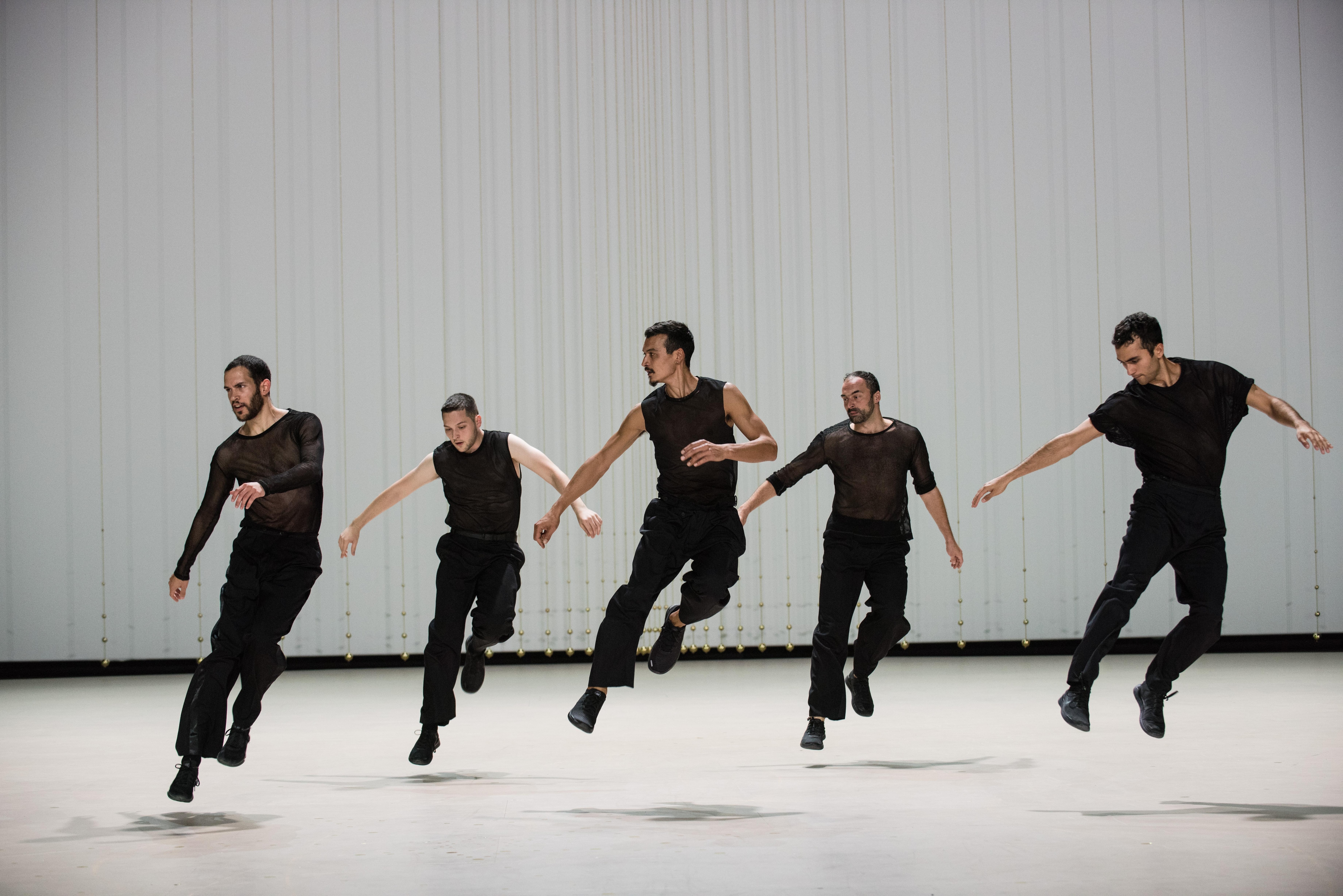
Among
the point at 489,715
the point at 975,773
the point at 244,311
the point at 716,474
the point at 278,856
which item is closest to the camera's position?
the point at 278,856

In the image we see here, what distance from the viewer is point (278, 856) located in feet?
11.3

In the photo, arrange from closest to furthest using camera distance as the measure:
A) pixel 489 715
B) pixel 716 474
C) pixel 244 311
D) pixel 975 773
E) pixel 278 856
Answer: pixel 278 856 < pixel 975 773 < pixel 716 474 < pixel 489 715 < pixel 244 311

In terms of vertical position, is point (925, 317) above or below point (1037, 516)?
above

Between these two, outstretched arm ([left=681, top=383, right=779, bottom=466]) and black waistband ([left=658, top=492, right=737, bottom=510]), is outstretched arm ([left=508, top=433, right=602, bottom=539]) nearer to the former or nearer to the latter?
black waistband ([left=658, top=492, right=737, bottom=510])

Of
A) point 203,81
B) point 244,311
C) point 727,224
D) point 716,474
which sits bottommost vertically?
point 716,474

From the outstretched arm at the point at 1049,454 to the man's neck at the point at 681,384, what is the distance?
1.20 metres

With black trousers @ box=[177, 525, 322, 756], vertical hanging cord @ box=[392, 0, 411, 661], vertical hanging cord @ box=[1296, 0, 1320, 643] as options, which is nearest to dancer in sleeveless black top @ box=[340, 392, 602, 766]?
black trousers @ box=[177, 525, 322, 756]

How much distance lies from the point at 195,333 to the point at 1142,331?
6654 mm

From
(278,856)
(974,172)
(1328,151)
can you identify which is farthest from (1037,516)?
(278,856)

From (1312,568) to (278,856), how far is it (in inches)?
310

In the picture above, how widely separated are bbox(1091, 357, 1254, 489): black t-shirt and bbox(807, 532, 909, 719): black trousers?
1.06m

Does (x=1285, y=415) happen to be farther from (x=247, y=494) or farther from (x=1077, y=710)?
(x=247, y=494)

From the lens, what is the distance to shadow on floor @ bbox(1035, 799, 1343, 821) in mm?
3695

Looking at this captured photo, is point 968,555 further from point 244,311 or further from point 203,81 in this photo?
point 203,81
